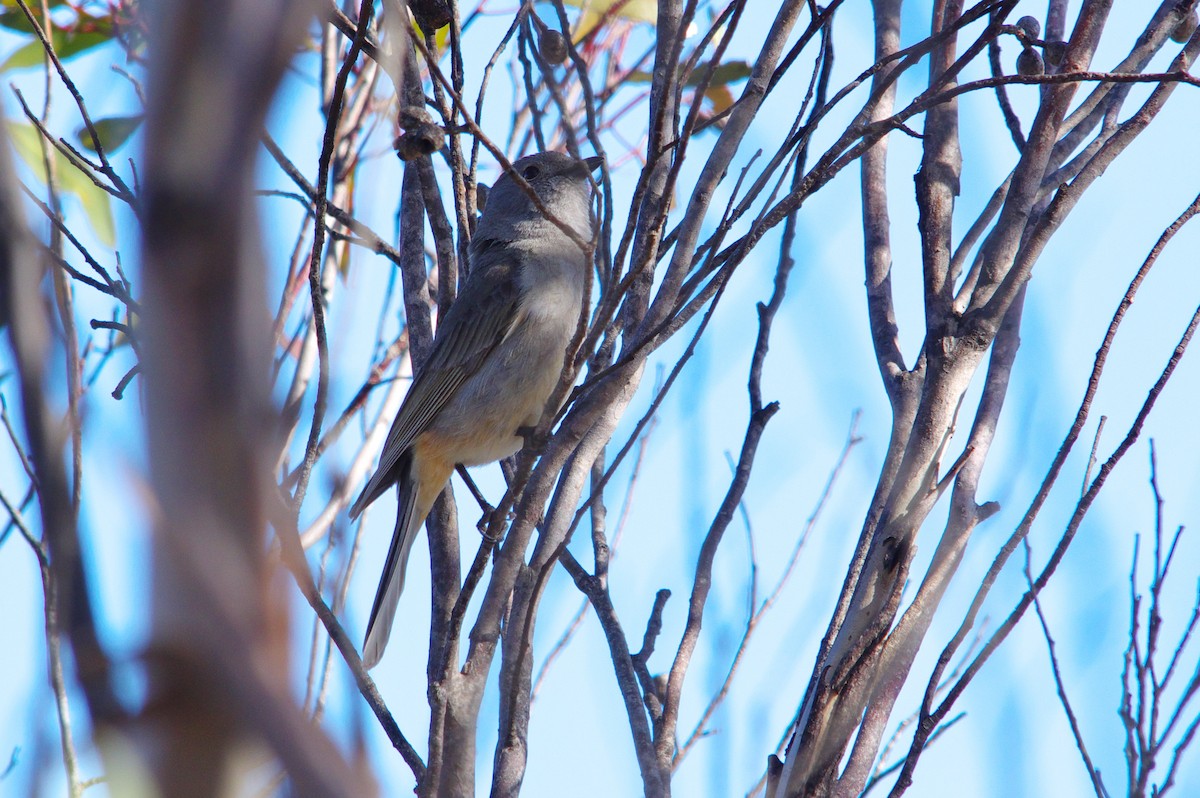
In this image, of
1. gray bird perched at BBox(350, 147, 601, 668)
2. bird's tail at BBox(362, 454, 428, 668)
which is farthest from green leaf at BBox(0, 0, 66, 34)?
bird's tail at BBox(362, 454, 428, 668)

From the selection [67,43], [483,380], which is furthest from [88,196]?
[483,380]

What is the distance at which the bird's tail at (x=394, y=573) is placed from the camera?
15.5ft

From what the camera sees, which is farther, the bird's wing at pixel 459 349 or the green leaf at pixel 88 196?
the bird's wing at pixel 459 349

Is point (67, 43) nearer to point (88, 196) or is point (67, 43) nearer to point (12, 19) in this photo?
point (12, 19)

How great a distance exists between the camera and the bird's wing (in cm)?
529

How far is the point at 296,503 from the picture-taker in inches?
103

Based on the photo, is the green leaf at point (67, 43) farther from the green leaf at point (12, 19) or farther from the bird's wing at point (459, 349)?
the bird's wing at point (459, 349)

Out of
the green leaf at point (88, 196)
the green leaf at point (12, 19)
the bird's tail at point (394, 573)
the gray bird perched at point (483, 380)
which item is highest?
the green leaf at point (12, 19)

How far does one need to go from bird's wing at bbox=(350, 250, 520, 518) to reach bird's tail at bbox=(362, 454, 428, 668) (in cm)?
16

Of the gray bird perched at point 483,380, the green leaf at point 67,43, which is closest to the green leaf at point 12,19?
the green leaf at point 67,43

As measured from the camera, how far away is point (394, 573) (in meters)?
4.89

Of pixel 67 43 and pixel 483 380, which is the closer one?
pixel 67 43

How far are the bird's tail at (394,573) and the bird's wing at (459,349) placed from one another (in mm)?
159

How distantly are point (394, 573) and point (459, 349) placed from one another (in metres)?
1.15
